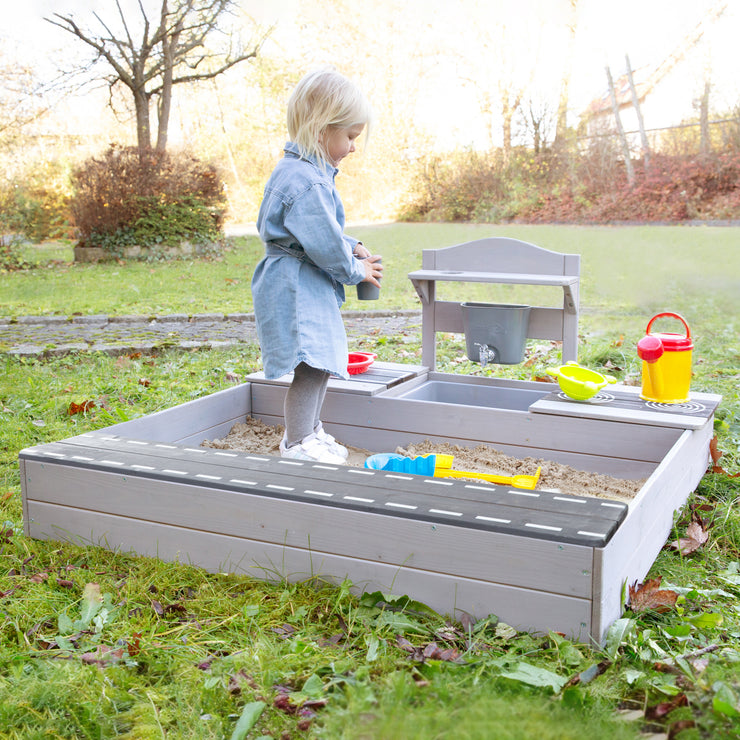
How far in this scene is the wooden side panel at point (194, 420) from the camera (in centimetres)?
248

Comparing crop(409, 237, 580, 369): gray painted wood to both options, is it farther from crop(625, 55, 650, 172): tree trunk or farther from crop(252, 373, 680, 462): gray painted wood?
crop(625, 55, 650, 172): tree trunk

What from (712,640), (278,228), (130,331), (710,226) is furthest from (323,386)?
(710,226)

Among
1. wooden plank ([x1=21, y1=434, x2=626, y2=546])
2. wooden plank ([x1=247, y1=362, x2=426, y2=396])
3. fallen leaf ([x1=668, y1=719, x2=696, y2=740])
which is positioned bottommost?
fallen leaf ([x1=668, y1=719, x2=696, y2=740])

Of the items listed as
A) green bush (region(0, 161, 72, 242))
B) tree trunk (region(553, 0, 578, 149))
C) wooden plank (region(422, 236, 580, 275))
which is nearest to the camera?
wooden plank (region(422, 236, 580, 275))

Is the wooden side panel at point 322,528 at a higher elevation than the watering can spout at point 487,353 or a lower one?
lower

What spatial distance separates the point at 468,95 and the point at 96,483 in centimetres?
1239

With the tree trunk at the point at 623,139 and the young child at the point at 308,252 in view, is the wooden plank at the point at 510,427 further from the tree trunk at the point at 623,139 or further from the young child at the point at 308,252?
the tree trunk at the point at 623,139

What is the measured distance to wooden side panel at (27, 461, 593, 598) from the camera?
1.49 metres

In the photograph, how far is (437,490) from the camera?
5.71 ft

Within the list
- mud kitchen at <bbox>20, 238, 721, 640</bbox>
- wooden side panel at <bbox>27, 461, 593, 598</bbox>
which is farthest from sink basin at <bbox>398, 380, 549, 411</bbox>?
wooden side panel at <bbox>27, 461, 593, 598</bbox>

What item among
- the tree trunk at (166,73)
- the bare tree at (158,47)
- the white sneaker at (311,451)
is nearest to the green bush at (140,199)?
the bare tree at (158,47)

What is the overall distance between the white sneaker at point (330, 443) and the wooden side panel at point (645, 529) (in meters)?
1.04

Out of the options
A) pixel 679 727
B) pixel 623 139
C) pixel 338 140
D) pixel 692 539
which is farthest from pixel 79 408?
pixel 623 139

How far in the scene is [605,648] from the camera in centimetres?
146
